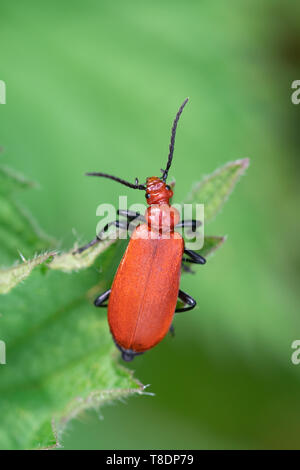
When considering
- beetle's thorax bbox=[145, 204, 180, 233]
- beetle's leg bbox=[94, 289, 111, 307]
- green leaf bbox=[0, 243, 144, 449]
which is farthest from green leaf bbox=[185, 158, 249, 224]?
beetle's leg bbox=[94, 289, 111, 307]

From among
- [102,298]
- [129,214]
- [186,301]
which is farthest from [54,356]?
[129,214]

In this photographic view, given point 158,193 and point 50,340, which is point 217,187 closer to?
point 158,193

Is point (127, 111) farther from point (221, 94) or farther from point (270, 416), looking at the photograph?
point (270, 416)

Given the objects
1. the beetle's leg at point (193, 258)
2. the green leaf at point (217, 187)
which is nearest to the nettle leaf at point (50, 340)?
the beetle's leg at point (193, 258)

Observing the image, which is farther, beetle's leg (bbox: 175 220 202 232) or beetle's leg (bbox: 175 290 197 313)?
beetle's leg (bbox: 175 290 197 313)

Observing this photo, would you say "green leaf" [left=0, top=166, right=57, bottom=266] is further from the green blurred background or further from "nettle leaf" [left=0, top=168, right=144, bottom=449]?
the green blurred background

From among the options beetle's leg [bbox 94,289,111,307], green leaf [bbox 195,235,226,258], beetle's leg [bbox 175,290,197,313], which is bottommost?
beetle's leg [bbox 94,289,111,307]
